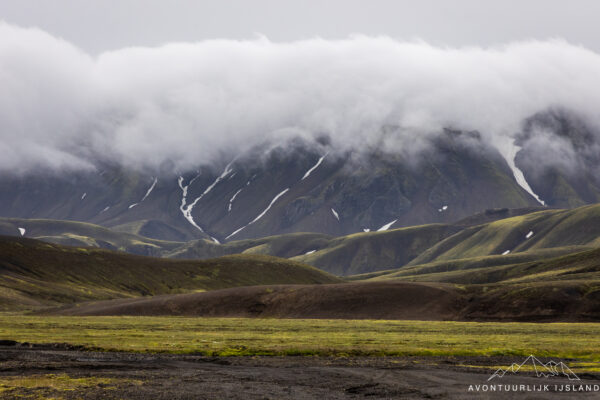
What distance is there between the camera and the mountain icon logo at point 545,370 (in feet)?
168

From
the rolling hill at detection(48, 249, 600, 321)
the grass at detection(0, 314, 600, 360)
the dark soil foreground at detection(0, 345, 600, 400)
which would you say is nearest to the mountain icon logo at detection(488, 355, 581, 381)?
the dark soil foreground at detection(0, 345, 600, 400)

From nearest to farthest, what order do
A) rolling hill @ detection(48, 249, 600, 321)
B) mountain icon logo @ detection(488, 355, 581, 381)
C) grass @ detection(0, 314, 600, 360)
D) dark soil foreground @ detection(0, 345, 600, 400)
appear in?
dark soil foreground @ detection(0, 345, 600, 400) → mountain icon logo @ detection(488, 355, 581, 381) → grass @ detection(0, 314, 600, 360) → rolling hill @ detection(48, 249, 600, 321)

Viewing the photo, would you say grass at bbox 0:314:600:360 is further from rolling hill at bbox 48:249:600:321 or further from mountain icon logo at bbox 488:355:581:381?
rolling hill at bbox 48:249:600:321

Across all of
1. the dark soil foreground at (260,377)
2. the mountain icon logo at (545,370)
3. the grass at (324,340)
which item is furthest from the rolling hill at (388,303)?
the dark soil foreground at (260,377)

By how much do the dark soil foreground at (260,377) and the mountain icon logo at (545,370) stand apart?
3.13ft

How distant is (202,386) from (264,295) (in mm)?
120783

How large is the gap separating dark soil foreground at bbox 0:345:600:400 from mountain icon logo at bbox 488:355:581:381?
0.95 metres

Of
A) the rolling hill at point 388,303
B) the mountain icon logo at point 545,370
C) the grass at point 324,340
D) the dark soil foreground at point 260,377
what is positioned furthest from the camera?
the rolling hill at point 388,303

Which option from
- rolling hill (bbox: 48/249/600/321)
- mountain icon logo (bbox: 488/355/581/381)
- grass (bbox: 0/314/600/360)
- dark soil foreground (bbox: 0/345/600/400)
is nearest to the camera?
dark soil foreground (bbox: 0/345/600/400)

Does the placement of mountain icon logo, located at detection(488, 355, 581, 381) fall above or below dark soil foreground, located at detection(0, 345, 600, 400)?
below

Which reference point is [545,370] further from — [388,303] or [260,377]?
[388,303]

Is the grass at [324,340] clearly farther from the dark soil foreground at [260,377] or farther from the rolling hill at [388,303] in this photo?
the rolling hill at [388,303]

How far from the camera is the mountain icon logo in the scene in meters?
51.1

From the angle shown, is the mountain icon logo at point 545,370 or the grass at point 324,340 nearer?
the mountain icon logo at point 545,370
